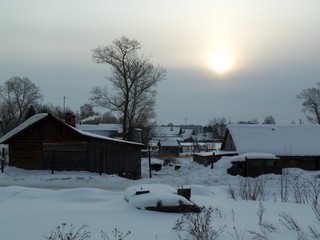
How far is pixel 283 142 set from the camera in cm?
4444

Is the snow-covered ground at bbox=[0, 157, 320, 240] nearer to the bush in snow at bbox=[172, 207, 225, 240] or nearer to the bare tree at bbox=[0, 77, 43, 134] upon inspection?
the bush in snow at bbox=[172, 207, 225, 240]

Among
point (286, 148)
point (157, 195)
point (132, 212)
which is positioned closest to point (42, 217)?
point (132, 212)

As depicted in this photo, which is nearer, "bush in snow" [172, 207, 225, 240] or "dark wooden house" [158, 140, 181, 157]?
"bush in snow" [172, 207, 225, 240]

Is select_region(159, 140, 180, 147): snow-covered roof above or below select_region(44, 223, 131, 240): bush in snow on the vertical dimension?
above

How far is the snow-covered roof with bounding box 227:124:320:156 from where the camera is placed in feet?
141

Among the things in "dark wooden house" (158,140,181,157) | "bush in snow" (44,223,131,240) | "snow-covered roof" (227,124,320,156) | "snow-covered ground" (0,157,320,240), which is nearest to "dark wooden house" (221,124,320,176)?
"snow-covered roof" (227,124,320,156)

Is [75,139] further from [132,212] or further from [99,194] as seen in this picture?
[132,212]

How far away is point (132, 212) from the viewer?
29.0 ft

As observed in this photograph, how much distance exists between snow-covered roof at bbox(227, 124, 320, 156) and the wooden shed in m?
15.4

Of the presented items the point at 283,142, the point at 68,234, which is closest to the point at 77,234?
the point at 68,234

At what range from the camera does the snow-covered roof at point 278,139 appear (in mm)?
42875

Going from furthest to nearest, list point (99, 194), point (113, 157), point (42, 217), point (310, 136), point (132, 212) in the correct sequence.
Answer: point (310, 136) → point (113, 157) → point (99, 194) → point (132, 212) → point (42, 217)

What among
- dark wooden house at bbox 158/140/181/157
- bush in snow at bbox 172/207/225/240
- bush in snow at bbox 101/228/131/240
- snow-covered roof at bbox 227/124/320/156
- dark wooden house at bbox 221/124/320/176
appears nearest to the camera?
bush in snow at bbox 101/228/131/240

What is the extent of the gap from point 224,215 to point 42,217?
3.45 meters
